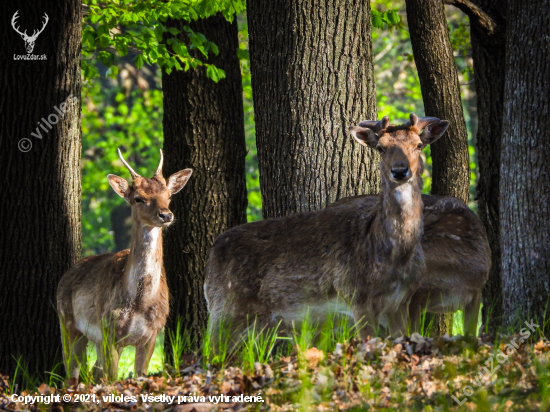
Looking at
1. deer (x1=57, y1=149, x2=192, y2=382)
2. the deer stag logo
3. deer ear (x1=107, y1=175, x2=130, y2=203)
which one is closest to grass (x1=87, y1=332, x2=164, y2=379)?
deer (x1=57, y1=149, x2=192, y2=382)

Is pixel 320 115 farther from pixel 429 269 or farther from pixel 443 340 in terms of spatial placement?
pixel 443 340

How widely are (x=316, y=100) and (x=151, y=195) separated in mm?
1926

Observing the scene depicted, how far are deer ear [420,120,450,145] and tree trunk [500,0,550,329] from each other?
1.80 ft

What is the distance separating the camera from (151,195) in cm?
846

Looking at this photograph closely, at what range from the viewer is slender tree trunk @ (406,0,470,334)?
10.2 metres

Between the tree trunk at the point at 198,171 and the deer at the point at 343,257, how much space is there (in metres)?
2.36

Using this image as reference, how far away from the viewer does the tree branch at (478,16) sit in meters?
9.69

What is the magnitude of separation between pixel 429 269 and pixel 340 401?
2.78 metres

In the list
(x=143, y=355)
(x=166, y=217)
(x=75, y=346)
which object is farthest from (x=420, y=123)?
(x=75, y=346)

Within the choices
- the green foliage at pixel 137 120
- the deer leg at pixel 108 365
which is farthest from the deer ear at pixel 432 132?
the green foliage at pixel 137 120

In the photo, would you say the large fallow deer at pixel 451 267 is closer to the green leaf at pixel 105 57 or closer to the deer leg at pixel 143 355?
the deer leg at pixel 143 355

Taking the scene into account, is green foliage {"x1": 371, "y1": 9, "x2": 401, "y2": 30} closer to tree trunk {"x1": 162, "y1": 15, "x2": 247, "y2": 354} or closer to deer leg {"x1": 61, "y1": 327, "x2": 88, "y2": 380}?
tree trunk {"x1": 162, "y1": 15, "x2": 247, "y2": 354}

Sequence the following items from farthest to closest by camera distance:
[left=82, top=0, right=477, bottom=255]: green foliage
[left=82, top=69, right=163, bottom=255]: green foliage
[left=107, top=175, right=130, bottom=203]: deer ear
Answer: [left=82, top=69, right=163, bottom=255]: green foliage, [left=82, top=0, right=477, bottom=255]: green foliage, [left=107, top=175, right=130, bottom=203]: deer ear

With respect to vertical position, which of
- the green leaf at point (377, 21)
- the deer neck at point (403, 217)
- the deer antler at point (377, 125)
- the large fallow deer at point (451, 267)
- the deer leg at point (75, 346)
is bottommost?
the deer leg at point (75, 346)
